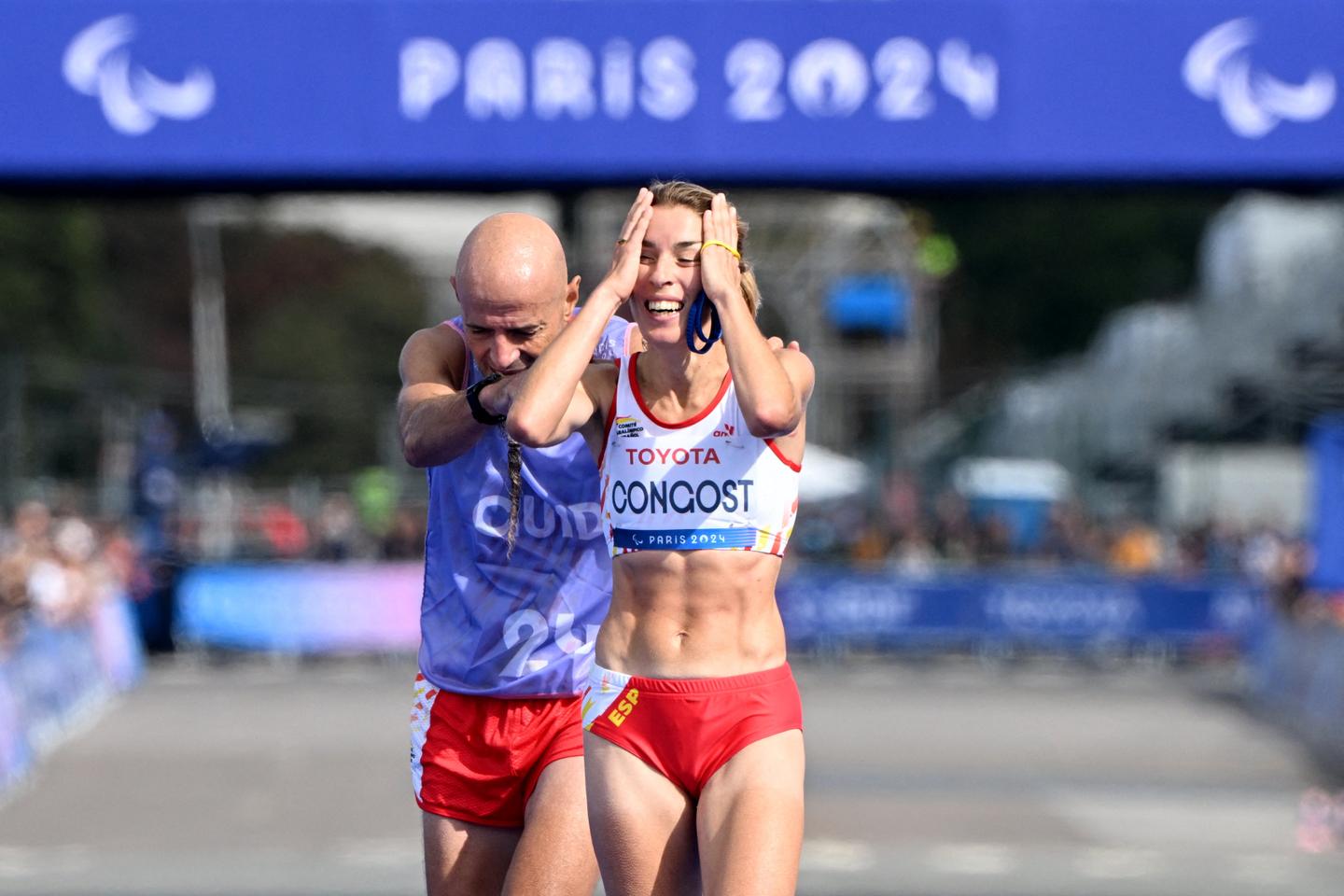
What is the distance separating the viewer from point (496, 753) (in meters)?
5.78

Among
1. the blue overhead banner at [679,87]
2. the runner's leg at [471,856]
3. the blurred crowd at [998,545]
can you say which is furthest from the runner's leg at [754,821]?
the blurred crowd at [998,545]

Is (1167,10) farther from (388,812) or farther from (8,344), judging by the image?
(8,344)

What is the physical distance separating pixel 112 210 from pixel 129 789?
56539 mm

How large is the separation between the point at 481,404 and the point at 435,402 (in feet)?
0.62

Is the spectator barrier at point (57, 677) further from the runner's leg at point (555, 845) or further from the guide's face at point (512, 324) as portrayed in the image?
the guide's face at point (512, 324)

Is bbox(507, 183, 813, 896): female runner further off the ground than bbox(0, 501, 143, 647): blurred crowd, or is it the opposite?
bbox(507, 183, 813, 896): female runner

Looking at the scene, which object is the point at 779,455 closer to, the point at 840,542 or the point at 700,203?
the point at 700,203

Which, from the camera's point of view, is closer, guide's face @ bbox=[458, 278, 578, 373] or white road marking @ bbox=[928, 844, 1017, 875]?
guide's face @ bbox=[458, 278, 578, 373]

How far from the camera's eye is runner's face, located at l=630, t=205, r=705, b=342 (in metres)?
5.25

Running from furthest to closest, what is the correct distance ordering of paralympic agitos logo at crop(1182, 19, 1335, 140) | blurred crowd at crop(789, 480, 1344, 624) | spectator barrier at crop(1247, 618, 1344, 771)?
blurred crowd at crop(789, 480, 1344, 624)
spectator barrier at crop(1247, 618, 1344, 771)
paralympic agitos logo at crop(1182, 19, 1335, 140)

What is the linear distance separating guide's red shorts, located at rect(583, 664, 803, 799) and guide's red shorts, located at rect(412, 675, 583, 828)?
433 millimetres

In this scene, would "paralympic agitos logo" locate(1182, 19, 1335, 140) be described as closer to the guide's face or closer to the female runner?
the female runner

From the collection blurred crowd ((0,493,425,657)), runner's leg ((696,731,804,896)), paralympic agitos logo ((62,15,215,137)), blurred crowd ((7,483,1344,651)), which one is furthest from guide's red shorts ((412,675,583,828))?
blurred crowd ((7,483,1344,651))

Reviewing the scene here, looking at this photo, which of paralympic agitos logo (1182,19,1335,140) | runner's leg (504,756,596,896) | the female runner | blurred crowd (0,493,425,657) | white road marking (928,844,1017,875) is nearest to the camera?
the female runner
